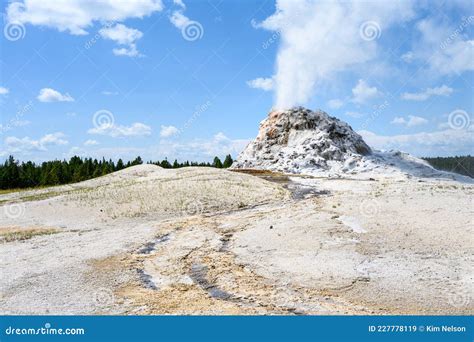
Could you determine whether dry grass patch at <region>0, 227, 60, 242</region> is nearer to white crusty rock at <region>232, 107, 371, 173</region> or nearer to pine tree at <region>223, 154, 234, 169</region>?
white crusty rock at <region>232, 107, 371, 173</region>

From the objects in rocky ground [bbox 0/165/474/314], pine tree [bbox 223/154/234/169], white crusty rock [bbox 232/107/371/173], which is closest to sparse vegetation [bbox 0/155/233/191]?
pine tree [bbox 223/154/234/169]

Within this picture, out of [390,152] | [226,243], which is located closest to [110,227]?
[226,243]

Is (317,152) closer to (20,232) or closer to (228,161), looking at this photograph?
(228,161)

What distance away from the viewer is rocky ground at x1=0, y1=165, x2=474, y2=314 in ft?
41.5

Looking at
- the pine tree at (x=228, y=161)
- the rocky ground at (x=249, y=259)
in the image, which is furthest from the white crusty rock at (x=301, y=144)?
the rocky ground at (x=249, y=259)

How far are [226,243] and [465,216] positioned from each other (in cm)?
1191

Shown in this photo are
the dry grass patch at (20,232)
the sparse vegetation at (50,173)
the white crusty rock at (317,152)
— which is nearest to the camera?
the dry grass patch at (20,232)

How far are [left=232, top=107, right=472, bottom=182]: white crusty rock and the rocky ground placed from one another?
3873 centimetres

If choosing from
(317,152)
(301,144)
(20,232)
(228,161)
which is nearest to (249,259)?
(20,232)

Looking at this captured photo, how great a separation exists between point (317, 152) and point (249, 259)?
188 ft

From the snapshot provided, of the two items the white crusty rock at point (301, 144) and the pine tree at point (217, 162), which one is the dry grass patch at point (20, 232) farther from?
the pine tree at point (217, 162)

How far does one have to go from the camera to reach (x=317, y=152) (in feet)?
239

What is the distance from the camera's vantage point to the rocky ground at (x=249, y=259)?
41.5ft

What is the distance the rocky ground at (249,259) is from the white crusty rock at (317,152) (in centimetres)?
3873
